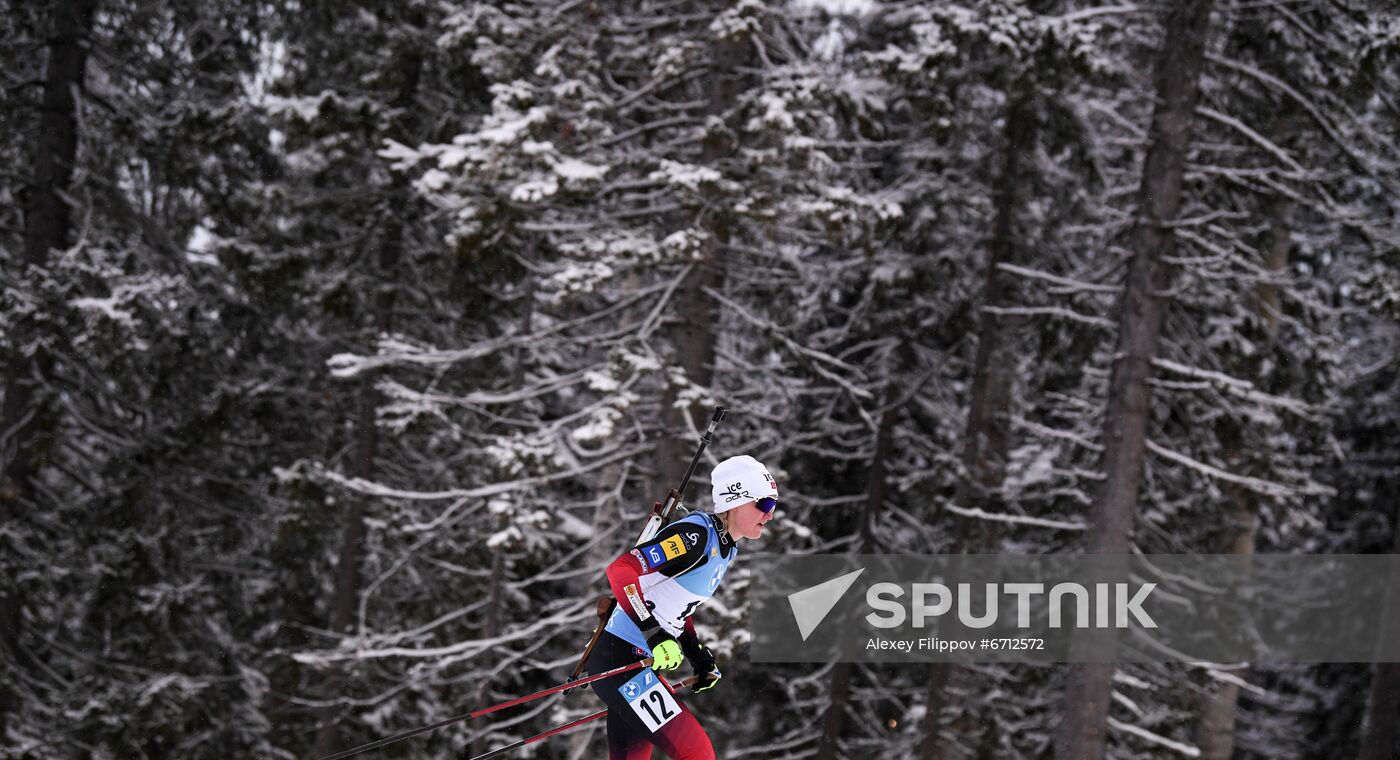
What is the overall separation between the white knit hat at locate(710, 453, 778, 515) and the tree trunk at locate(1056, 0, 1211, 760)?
7.43m

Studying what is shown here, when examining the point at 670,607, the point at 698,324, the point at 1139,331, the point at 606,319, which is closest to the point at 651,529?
the point at 670,607

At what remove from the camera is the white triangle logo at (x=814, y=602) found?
578 inches

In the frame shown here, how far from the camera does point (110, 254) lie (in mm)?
14922

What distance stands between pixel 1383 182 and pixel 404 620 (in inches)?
546

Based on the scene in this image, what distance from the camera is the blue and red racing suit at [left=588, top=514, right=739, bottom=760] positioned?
587 centimetres

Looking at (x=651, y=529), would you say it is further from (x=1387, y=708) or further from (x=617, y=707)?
(x=1387, y=708)

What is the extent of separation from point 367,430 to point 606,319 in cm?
358

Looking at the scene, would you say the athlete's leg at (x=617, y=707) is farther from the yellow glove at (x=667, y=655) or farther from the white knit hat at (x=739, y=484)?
the white knit hat at (x=739, y=484)

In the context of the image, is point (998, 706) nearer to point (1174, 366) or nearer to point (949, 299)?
point (949, 299)

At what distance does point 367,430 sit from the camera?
15.4 m

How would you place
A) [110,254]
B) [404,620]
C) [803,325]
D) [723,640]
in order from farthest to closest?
1. [404,620]
2. [803,325]
3. [110,254]
4. [723,640]

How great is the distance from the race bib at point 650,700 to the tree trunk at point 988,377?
9438 millimetres

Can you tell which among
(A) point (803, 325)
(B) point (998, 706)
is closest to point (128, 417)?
(A) point (803, 325)
